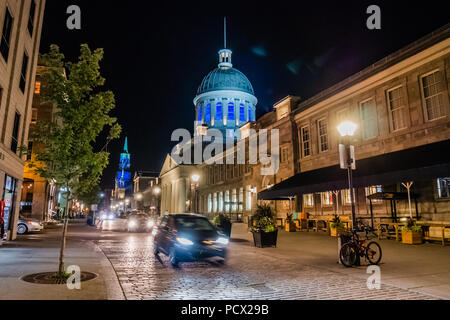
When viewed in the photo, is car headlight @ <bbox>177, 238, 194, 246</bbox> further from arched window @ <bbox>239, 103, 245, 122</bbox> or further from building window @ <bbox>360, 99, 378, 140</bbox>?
arched window @ <bbox>239, 103, 245, 122</bbox>

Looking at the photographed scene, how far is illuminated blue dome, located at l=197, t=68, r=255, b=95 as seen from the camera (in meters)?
76.4

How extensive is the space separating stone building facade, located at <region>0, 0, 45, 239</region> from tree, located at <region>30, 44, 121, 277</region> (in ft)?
24.2

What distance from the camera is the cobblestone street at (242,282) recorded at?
670 centimetres

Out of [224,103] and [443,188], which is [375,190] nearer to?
[443,188]

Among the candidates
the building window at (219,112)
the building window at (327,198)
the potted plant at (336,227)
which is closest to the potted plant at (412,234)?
the potted plant at (336,227)

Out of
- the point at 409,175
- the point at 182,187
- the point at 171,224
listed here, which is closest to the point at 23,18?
the point at 171,224

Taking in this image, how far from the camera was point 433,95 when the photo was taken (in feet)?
59.1

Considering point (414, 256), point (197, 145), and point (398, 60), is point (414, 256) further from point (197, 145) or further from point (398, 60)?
point (197, 145)

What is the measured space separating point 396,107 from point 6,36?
21.5m

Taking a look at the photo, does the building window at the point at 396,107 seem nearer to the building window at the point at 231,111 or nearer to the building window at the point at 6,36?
the building window at the point at 6,36

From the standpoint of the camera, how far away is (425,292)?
22.1 ft

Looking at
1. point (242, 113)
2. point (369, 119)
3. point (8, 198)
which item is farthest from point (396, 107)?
point (242, 113)
